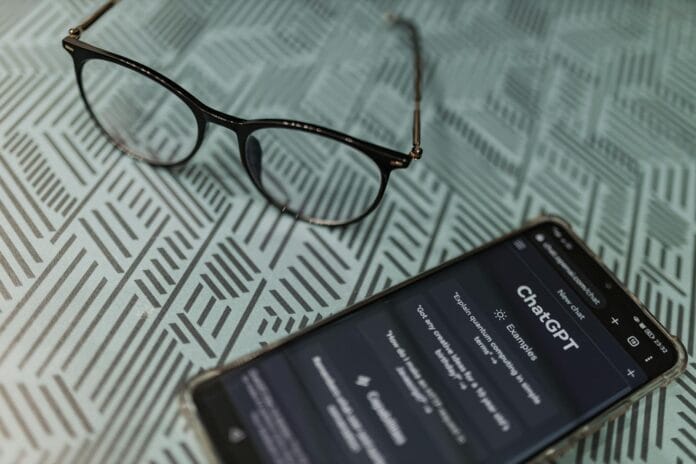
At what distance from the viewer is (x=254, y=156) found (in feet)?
1.26

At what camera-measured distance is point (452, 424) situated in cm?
30

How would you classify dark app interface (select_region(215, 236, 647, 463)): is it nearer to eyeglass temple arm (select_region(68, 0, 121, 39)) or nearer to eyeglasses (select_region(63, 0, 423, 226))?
eyeglasses (select_region(63, 0, 423, 226))

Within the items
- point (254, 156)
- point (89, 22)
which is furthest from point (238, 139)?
point (89, 22)

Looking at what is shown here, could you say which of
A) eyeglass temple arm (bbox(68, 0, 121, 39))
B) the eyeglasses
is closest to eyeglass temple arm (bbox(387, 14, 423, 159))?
the eyeglasses

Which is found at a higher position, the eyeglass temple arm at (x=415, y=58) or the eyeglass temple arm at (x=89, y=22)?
the eyeglass temple arm at (x=89, y=22)

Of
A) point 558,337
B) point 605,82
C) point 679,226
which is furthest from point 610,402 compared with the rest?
point 605,82

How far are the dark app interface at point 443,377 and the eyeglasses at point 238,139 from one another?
0.25 ft

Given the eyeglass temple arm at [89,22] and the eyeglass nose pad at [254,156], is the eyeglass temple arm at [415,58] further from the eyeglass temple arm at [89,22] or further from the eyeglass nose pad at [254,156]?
the eyeglass temple arm at [89,22]

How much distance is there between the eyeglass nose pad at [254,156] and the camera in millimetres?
376

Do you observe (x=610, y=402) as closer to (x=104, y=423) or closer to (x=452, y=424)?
(x=452, y=424)

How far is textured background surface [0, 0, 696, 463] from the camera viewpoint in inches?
12.6

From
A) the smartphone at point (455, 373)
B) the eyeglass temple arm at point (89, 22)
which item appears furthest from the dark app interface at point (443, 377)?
the eyeglass temple arm at point (89, 22)

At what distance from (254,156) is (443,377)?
17 cm

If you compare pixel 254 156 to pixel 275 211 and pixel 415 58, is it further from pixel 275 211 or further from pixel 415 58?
pixel 415 58
